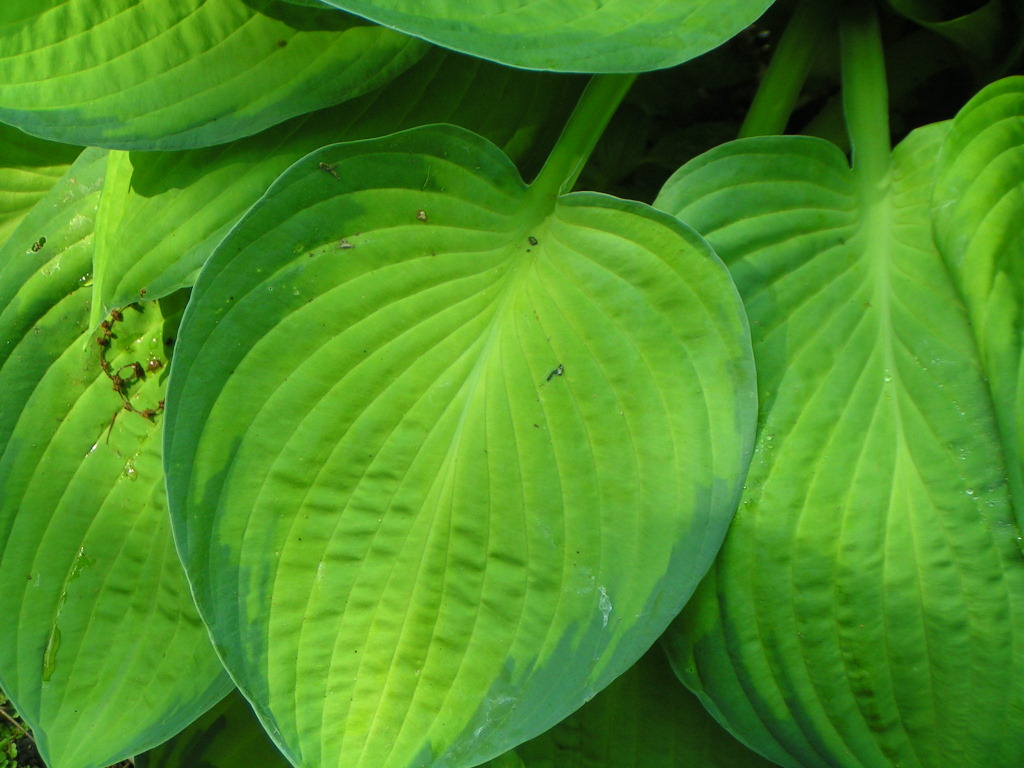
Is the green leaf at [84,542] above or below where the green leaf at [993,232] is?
below

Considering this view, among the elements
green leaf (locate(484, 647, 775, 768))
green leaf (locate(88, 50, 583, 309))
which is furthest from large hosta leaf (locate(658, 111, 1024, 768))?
green leaf (locate(88, 50, 583, 309))

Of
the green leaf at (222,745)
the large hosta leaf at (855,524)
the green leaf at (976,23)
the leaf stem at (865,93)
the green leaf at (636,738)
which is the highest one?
the green leaf at (976,23)

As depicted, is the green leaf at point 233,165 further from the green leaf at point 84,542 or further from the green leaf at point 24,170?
the green leaf at point 24,170

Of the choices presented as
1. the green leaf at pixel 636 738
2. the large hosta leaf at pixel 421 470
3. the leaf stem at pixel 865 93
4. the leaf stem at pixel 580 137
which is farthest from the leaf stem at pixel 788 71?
the green leaf at pixel 636 738

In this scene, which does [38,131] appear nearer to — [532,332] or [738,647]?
[532,332]

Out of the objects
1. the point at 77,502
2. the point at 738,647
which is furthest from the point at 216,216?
the point at 738,647

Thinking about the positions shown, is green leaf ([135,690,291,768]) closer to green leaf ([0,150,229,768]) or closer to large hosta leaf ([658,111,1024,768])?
green leaf ([0,150,229,768])

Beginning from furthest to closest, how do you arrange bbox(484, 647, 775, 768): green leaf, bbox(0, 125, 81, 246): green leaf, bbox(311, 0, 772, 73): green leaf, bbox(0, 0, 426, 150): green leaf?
bbox(0, 125, 81, 246): green leaf, bbox(484, 647, 775, 768): green leaf, bbox(0, 0, 426, 150): green leaf, bbox(311, 0, 772, 73): green leaf
